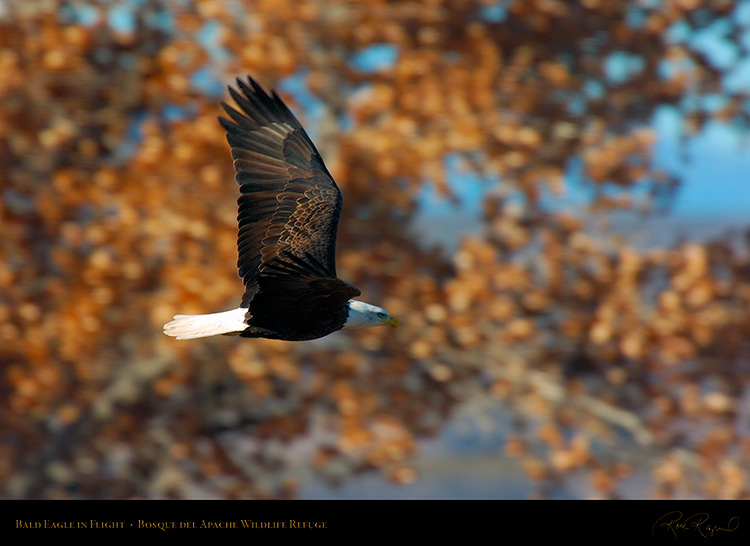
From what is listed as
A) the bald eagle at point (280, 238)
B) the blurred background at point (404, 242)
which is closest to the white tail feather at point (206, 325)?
the bald eagle at point (280, 238)

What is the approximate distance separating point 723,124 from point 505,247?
2.42 m

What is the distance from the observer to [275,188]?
5.59 m

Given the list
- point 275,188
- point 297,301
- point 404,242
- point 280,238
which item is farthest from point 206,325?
point 404,242

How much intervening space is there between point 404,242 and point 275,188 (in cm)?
372

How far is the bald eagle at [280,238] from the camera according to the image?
4625 mm

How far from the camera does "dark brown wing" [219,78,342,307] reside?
17.6ft

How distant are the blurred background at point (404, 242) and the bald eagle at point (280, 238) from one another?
2.95m

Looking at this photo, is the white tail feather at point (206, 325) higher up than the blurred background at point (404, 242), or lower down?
lower down

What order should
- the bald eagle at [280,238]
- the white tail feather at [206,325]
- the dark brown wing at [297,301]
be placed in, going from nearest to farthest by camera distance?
the dark brown wing at [297,301] → the bald eagle at [280,238] → the white tail feather at [206,325]

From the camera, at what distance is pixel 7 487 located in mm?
10016

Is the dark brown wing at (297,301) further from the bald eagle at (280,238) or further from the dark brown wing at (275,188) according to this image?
the dark brown wing at (275,188)

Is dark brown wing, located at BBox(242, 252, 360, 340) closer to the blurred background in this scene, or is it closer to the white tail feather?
the white tail feather

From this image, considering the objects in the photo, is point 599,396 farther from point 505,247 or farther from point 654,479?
point 505,247
